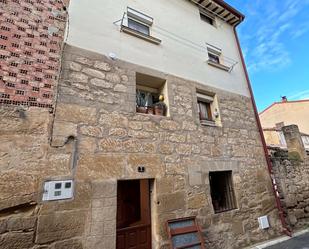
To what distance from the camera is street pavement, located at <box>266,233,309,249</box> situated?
3917mm

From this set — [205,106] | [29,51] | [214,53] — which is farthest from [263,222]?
[29,51]

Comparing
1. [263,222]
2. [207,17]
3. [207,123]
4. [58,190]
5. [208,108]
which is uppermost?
[207,17]

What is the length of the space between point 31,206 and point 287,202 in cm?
594

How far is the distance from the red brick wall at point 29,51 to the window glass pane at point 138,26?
1.64 meters

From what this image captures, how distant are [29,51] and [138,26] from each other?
8.31ft

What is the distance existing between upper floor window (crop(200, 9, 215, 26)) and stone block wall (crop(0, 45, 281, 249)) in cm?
294

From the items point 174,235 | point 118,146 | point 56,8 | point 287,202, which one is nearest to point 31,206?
point 118,146

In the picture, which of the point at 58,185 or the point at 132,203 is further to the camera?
the point at 132,203

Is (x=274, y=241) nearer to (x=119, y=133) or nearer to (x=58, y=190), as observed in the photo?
(x=119, y=133)

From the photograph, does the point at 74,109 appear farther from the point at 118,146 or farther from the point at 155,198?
the point at 155,198

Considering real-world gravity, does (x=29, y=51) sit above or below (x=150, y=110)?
above

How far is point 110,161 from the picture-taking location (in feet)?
9.56

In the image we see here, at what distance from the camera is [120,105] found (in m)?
3.32

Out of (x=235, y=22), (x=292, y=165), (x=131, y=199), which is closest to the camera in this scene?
(x=131, y=199)
